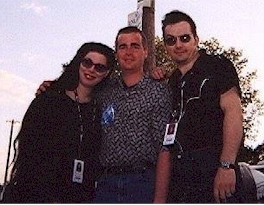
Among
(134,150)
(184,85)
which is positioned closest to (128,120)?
(134,150)

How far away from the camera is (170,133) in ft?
11.5

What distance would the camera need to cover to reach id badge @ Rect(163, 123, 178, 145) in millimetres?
3461

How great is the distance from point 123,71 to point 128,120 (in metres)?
0.42

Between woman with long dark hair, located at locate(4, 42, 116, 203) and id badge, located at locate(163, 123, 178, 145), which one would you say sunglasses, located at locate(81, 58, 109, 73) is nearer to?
woman with long dark hair, located at locate(4, 42, 116, 203)

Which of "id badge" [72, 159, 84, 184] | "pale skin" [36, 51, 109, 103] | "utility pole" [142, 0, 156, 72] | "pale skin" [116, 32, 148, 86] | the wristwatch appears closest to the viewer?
the wristwatch

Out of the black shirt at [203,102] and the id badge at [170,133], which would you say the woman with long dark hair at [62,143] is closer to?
the id badge at [170,133]

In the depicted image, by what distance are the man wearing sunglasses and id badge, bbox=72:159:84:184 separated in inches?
23.0

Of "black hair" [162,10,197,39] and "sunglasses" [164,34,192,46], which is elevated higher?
"black hair" [162,10,197,39]

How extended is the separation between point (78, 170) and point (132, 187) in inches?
17.0

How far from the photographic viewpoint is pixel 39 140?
142 inches

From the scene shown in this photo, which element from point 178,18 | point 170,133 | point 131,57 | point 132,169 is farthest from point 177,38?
point 132,169

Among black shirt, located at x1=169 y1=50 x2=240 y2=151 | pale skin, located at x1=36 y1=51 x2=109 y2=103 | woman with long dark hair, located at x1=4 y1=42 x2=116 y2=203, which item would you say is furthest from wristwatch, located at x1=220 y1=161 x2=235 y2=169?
pale skin, located at x1=36 y1=51 x2=109 y2=103

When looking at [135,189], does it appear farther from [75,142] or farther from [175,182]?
[75,142]

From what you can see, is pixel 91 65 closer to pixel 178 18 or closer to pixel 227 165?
pixel 178 18
